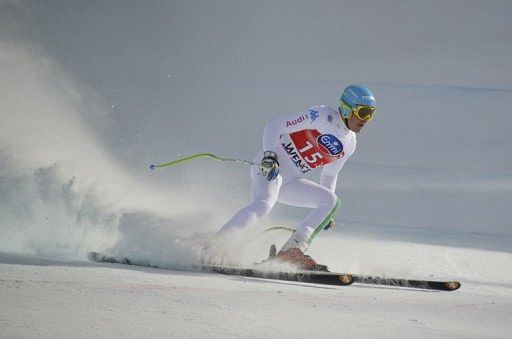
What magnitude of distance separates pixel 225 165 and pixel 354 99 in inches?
282

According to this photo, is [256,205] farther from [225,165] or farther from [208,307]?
[225,165]

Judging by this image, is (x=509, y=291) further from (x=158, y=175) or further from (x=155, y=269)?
(x=158, y=175)

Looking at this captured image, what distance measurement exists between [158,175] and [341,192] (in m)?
2.97

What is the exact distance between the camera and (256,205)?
5996 millimetres

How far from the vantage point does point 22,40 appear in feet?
44.7

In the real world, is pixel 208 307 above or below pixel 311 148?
below

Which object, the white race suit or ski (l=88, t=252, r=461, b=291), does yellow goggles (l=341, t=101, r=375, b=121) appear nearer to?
the white race suit

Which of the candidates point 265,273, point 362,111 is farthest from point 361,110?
point 265,273

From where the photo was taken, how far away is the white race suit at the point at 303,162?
607cm

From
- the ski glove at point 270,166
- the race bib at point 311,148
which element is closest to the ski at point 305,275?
the ski glove at point 270,166

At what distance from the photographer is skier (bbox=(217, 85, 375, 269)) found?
594 cm

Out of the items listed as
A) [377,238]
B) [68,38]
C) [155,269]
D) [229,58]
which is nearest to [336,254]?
[377,238]

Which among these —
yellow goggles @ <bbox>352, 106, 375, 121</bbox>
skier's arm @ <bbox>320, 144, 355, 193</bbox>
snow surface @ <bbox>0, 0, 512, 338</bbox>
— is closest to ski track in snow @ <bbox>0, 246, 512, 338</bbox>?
snow surface @ <bbox>0, 0, 512, 338</bbox>

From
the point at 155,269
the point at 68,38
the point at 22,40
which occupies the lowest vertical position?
the point at 155,269
